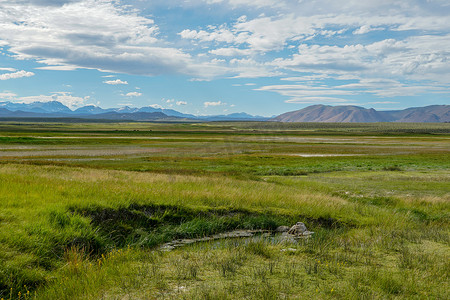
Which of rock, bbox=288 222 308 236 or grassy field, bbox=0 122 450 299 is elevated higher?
grassy field, bbox=0 122 450 299

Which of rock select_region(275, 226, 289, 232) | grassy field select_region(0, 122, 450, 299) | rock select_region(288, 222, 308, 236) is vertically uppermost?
grassy field select_region(0, 122, 450, 299)

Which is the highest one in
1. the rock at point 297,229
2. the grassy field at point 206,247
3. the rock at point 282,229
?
the grassy field at point 206,247

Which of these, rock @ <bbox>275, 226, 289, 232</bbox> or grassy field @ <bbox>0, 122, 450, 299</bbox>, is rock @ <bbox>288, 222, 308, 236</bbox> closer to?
rock @ <bbox>275, 226, 289, 232</bbox>

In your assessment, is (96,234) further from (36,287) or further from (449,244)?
(449,244)

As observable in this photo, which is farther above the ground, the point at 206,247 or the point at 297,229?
the point at 206,247

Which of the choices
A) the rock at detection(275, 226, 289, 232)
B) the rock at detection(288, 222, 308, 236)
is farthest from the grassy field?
the rock at detection(288, 222, 308, 236)

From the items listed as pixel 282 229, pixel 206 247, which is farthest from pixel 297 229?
pixel 206 247

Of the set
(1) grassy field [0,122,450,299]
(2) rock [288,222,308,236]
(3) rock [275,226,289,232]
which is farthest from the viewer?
(3) rock [275,226,289,232]

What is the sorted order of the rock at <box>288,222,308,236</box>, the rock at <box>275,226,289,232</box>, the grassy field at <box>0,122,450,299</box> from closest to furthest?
the grassy field at <box>0,122,450,299</box> → the rock at <box>288,222,308,236</box> → the rock at <box>275,226,289,232</box>

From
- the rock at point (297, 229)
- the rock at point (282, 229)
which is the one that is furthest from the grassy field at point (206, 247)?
the rock at point (297, 229)

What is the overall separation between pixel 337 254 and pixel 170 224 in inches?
303

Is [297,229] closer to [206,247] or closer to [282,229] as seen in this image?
[282,229]

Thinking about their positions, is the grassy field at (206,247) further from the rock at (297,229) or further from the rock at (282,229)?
the rock at (297,229)

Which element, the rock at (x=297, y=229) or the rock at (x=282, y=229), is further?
the rock at (x=282, y=229)
